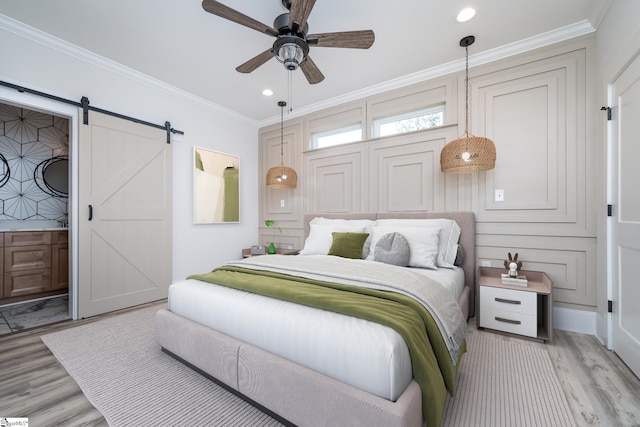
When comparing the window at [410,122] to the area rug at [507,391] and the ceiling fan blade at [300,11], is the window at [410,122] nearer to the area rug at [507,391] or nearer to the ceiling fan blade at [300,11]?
the ceiling fan blade at [300,11]

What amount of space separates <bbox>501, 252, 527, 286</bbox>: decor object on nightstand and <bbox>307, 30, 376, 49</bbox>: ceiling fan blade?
2362 millimetres

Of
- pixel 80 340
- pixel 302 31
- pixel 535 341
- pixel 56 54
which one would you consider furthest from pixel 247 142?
pixel 535 341

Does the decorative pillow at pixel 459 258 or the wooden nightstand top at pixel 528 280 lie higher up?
the decorative pillow at pixel 459 258

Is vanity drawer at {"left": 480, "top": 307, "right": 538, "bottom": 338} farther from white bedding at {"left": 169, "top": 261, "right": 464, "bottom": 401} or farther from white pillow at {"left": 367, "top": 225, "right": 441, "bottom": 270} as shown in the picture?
white bedding at {"left": 169, "top": 261, "right": 464, "bottom": 401}

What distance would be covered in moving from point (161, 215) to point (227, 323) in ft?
8.16

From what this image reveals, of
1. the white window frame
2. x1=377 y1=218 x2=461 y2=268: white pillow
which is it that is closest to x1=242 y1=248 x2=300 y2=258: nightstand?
the white window frame

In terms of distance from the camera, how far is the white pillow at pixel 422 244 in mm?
2539

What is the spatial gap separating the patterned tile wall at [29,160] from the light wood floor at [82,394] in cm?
230

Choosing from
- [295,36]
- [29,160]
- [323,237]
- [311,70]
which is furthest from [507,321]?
[29,160]

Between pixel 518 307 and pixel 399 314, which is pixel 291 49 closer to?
pixel 399 314

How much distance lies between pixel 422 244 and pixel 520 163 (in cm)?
132

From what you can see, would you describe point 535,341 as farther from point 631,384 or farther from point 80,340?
point 80,340

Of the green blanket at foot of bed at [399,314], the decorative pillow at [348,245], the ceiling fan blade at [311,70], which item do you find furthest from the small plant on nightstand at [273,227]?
the ceiling fan blade at [311,70]

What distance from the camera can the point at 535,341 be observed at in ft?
7.60
